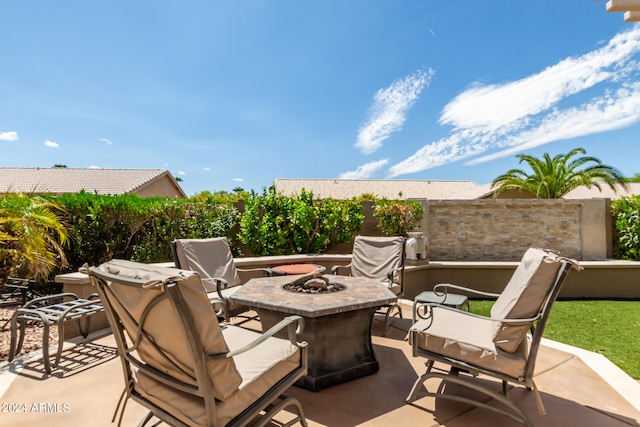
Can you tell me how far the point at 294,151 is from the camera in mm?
23766

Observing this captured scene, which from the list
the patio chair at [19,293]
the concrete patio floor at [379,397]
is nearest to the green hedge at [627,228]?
the concrete patio floor at [379,397]

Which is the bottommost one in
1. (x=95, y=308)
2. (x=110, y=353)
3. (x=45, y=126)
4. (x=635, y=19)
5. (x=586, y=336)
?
(x=586, y=336)

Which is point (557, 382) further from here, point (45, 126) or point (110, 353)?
point (45, 126)

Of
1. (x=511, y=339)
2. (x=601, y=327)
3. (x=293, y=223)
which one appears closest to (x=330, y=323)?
(x=511, y=339)

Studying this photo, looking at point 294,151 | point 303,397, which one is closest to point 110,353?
point 303,397

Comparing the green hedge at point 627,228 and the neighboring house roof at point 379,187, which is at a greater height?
the neighboring house roof at point 379,187

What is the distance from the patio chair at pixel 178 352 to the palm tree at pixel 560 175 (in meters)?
15.5

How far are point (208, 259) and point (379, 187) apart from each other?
22.9m

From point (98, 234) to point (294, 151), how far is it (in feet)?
61.2

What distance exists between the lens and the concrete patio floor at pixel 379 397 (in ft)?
7.66

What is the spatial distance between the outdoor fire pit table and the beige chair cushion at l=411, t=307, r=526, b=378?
520 millimetres

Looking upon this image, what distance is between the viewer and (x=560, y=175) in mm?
13742

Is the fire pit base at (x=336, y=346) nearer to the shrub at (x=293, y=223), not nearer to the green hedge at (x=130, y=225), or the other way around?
the shrub at (x=293, y=223)

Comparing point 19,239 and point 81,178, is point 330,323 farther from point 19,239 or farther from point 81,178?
point 81,178
